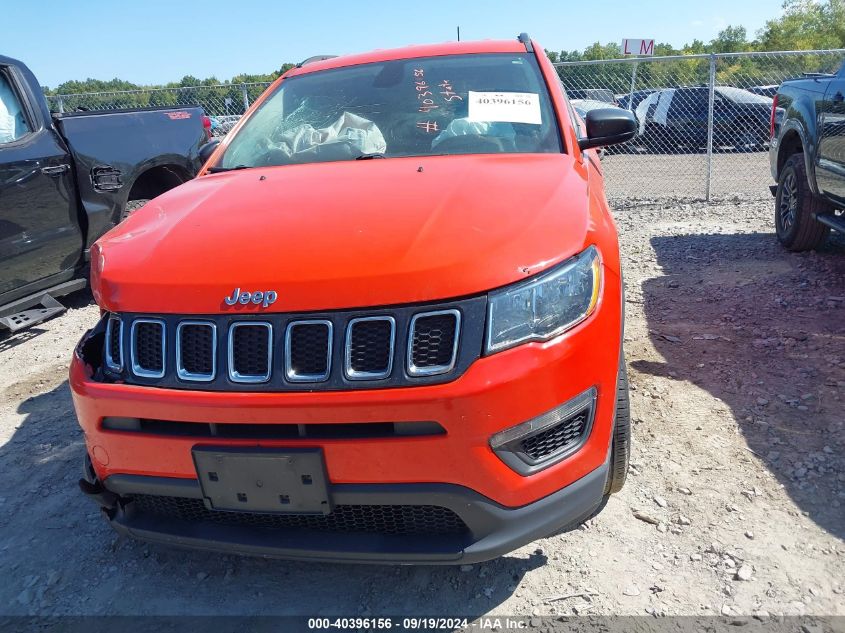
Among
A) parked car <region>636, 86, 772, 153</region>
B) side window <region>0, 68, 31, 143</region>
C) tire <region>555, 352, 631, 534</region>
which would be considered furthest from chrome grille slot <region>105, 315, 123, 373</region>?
parked car <region>636, 86, 772, 153</region>

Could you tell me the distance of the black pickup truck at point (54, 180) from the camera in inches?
179

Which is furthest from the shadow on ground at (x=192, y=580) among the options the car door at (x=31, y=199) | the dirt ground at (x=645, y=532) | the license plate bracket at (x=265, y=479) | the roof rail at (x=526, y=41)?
the roof rail at (x=526, y=41)

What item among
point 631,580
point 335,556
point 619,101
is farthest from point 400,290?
point 619,101

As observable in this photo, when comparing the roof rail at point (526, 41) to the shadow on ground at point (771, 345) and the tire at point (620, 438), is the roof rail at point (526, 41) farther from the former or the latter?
the tire at point (620, 438)

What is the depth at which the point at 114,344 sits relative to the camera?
2.10m

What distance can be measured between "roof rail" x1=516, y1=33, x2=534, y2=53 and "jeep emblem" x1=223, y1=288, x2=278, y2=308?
88.7 inches

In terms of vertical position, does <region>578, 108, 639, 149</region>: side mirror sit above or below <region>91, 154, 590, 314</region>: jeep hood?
above

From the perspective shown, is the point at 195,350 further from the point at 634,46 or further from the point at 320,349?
the point at 634,46

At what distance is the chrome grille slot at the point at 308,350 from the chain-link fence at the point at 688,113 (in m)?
10.5

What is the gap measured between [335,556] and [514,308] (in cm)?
86

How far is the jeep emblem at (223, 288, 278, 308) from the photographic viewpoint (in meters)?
1.85

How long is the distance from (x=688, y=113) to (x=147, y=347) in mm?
14437

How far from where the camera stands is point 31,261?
4.68 meters

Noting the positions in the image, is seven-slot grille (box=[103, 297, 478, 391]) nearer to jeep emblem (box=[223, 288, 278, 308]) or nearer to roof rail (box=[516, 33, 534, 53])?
Result: jeep emblem (box=[223, 288, 278, 308])
